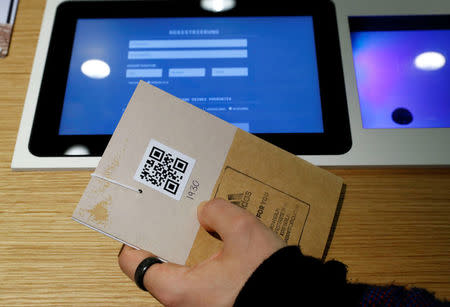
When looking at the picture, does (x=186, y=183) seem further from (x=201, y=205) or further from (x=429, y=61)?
(x=429, y=61)

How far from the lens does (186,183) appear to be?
0.49 m

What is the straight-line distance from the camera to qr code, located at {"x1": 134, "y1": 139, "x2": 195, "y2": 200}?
48 cm

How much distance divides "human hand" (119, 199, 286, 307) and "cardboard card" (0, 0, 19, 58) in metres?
0.58

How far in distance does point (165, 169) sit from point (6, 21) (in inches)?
21.7

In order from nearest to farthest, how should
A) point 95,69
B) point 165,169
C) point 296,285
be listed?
point 296,285, point 165,169, point 95,69

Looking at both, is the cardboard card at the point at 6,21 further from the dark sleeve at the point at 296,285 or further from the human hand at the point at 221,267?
the dark sleeve at the point at 296,285

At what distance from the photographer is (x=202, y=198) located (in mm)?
491

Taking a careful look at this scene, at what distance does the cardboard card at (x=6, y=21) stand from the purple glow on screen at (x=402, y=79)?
75 centimetres

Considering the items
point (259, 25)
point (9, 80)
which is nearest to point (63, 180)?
point (9, 80)

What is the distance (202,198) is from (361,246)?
29cm

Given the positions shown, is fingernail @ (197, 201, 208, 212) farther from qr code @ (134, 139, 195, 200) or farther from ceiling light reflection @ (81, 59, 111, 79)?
ceiling light reflection @ (81, 59, 111, 79)

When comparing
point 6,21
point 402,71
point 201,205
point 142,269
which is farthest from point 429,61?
point 6,21

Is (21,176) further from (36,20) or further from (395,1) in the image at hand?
(395,1)

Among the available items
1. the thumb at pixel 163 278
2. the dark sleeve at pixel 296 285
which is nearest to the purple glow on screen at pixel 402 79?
the dark sleeve at pixel 296 285
